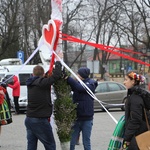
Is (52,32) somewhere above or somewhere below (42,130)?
above

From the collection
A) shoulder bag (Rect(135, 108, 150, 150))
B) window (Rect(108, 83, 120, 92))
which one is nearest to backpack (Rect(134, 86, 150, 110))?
shoulder bag (Rect(135, 108, 150, 150))

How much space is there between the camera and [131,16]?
114 feet

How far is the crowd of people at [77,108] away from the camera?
18.1 ft

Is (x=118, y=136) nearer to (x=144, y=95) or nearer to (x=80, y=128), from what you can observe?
(x=144, y=95)

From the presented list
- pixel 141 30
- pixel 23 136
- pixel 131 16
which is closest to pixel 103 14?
pixel 131 16

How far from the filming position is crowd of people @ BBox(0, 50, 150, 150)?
5.52m

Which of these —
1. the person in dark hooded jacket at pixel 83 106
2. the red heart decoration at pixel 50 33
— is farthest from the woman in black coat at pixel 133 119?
the red heart decoration at pixel 50 33

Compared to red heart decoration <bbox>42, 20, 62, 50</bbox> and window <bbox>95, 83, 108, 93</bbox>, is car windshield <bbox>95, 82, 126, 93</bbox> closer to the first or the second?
window <bbox>95, 83, 108, 93</bbox>

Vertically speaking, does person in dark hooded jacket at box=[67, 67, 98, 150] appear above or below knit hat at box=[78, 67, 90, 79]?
below

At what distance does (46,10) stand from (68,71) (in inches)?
967

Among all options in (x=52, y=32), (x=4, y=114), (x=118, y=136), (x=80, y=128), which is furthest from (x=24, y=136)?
(x=118, y=136)

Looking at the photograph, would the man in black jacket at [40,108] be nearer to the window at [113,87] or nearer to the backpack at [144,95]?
the backpack at [144,95]

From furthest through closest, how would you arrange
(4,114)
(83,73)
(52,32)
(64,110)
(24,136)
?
1. (24,136)
2. (4,114)
3. (83,73)
4. (52,32)
5. (64,110)

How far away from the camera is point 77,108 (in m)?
7.02
